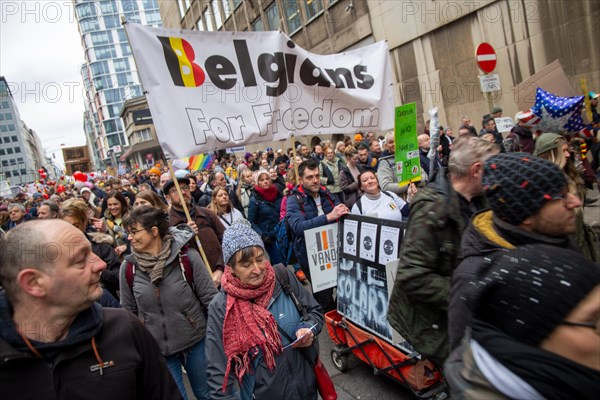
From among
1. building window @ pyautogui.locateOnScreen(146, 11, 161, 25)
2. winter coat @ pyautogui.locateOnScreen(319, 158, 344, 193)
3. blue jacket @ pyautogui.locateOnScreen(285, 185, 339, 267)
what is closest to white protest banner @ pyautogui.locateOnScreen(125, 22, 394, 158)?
blue jacket @ pyautogui.locateOnScreen(285, 185, 339, 267)

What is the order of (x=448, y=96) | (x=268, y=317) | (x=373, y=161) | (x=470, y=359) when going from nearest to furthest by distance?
(x=470, y=359) < (x=268, y=317) < (x=373, y=161) < (x=448, y=96)

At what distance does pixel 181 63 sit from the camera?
4074mm

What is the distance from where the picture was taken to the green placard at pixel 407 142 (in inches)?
199

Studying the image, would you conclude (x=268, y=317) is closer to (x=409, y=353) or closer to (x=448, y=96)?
(x=409, y=353)

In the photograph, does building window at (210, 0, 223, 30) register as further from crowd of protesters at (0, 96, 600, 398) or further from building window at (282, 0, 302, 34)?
crowd of protesters at (0, 96, 600, 398)

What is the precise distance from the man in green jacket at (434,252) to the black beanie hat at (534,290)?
3.10 feet

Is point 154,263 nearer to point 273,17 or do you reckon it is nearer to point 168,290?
point 168,290

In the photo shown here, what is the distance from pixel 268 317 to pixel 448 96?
→ 14298mm

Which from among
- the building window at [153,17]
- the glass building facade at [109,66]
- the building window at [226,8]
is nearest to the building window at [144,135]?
the glass building facade at [109,66]

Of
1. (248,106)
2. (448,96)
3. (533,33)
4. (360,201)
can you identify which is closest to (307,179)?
(360,201)

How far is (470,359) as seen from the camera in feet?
3.86

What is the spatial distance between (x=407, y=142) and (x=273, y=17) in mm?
22012

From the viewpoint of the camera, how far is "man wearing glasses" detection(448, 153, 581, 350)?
1537 mm

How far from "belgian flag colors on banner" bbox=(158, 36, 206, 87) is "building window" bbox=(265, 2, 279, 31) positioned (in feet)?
70.1
